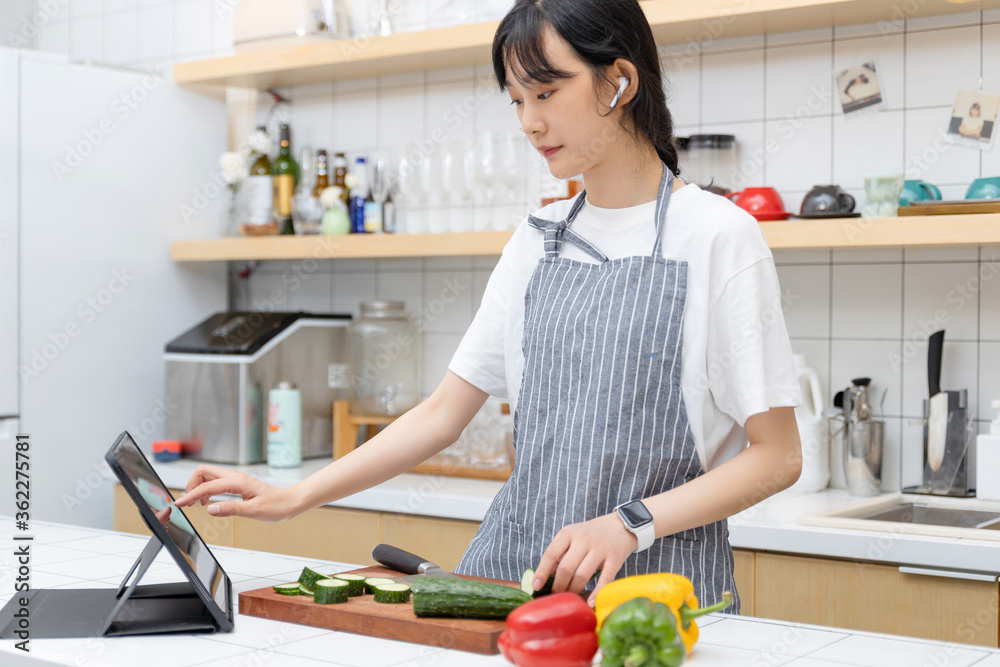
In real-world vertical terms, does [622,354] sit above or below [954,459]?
above

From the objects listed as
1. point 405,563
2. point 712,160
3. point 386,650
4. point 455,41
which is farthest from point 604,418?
point 455,41

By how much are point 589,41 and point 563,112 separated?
0.08 m

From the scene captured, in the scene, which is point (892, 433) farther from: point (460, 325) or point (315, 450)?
point (315, 450)

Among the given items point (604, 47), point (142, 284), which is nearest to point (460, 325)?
point (142, 284)

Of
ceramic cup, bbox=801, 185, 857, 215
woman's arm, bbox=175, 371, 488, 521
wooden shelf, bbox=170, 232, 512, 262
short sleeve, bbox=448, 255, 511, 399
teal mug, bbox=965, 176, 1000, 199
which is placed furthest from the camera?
wooden shelf, bbox=170, 232, 512, 262

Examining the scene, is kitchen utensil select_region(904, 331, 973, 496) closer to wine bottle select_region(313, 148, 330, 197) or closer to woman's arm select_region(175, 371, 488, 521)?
woman's arm select_region(175, 371, 488, 521)

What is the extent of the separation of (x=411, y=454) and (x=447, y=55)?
1.46 metres

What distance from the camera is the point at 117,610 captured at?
3.36ft

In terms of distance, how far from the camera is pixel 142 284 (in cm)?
281

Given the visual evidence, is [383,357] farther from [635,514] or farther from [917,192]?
[635,514]

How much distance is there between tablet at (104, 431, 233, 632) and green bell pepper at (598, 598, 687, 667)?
1.34 ft

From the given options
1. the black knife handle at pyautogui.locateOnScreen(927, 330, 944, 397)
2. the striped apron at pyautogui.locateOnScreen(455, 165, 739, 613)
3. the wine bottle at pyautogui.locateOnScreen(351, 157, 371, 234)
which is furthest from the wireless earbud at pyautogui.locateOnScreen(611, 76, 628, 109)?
the wine bottle at pyautogui.locateOnScreen(351, 157, 371, 234)

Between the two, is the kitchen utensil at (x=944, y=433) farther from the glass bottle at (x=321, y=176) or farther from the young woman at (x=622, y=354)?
the glass bottle at (x=321, y=176)

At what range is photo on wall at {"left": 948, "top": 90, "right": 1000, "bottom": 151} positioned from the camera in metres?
2.06
